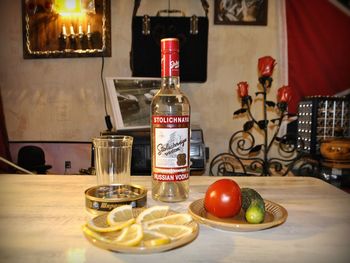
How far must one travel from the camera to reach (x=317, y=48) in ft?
6.28

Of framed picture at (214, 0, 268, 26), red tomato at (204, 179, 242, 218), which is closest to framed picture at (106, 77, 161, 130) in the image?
framed picture at (214, 0, 268, 26)

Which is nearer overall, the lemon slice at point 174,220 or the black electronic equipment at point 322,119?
the lemon slice at point 174,220

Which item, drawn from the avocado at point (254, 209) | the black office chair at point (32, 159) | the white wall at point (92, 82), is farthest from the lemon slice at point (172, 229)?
the white wall at point (92, 82)

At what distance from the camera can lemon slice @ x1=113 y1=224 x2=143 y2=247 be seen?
420 millimetres

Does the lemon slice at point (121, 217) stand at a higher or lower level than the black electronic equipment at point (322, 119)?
lower

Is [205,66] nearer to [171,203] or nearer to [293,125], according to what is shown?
[293,125]

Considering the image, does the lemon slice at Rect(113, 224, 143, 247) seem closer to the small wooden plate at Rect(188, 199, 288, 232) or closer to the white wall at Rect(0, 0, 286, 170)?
the small wooden plate at Rect(188, 199, 288, 232)

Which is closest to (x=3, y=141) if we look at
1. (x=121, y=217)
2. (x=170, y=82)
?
(x=170, y=82)

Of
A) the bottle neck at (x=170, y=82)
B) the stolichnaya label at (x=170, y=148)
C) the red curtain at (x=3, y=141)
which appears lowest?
the red curtain at (x=3, y=141)

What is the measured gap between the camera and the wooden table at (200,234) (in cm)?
43

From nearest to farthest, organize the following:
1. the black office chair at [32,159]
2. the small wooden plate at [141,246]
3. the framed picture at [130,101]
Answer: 1. the small wooden plate at [141,246]
2. the framed picture at [130,101]
3. the black office chair at [32,159]

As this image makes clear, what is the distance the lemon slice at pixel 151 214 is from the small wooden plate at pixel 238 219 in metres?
0.06

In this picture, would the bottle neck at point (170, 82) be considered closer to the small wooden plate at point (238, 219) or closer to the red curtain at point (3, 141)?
the small wooden plate at point (238, 219)

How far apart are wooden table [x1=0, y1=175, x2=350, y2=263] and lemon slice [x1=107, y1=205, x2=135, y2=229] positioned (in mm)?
48
